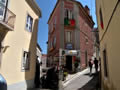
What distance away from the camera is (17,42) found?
6.86 metres

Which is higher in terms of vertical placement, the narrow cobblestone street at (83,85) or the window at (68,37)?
the window at (68,37)

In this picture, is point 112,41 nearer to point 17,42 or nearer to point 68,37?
point 17,42

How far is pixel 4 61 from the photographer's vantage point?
18.2ft

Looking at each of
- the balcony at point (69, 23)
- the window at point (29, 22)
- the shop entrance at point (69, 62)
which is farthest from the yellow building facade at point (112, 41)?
the balcony at point (69, 23)

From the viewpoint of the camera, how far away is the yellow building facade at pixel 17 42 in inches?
A: 220

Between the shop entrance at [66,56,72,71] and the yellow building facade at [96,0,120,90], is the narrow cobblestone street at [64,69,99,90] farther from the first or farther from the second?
the shop entrance at [66,56,72,71]

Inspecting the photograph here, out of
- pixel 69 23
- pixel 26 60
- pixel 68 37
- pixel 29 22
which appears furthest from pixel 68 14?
pixel 26 60

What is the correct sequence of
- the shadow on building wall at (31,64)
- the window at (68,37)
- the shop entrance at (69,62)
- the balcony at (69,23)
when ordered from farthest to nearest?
the balcony at (69,23), the window at (68,37), the shop entrance at (69,62), the shadow on building wall at (31,64)

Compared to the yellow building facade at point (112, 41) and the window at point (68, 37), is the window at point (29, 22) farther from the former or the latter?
the window at point (68, 37)

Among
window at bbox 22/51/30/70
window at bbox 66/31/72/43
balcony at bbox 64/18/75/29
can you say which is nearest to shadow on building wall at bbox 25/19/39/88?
window at bbox 22/51/30/70

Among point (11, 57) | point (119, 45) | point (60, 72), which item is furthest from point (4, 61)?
point (119, 45)

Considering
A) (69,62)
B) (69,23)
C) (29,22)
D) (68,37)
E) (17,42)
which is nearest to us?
(17,42)

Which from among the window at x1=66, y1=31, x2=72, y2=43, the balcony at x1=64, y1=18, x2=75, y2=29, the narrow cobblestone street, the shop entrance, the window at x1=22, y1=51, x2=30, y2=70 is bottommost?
the narrow cobblestone street

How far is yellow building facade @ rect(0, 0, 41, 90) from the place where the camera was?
559 centimetres
